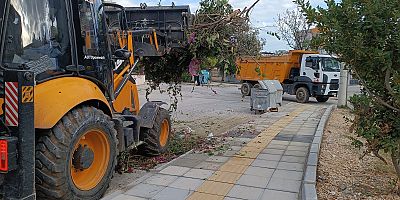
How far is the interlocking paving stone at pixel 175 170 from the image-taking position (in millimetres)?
5914

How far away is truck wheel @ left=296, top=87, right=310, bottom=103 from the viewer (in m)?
20.8

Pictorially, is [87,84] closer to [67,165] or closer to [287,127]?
[67,165]

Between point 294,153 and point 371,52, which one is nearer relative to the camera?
point 371,52

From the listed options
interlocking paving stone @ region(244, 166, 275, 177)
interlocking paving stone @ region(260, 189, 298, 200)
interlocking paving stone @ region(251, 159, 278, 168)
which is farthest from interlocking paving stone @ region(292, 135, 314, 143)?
interlocking paving stone @ region(260, 189, 298, 200)

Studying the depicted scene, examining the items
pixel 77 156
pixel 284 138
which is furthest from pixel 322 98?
pixel 77 156

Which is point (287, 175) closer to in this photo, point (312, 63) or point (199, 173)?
point (199, 173)

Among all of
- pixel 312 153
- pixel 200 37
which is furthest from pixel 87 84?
pixel 312 153

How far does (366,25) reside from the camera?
14.2 ft

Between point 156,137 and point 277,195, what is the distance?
A: 2626mm

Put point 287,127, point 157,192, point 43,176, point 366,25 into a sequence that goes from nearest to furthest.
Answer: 1. point 43,176
2. point 366,25
3. point 157,192
4. point 287,127

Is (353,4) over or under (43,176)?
over

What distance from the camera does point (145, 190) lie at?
16.8 ft

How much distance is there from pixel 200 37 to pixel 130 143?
2614 mm

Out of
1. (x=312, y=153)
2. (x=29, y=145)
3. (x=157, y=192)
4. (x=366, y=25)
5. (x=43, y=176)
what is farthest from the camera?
(x=312, y=153)
